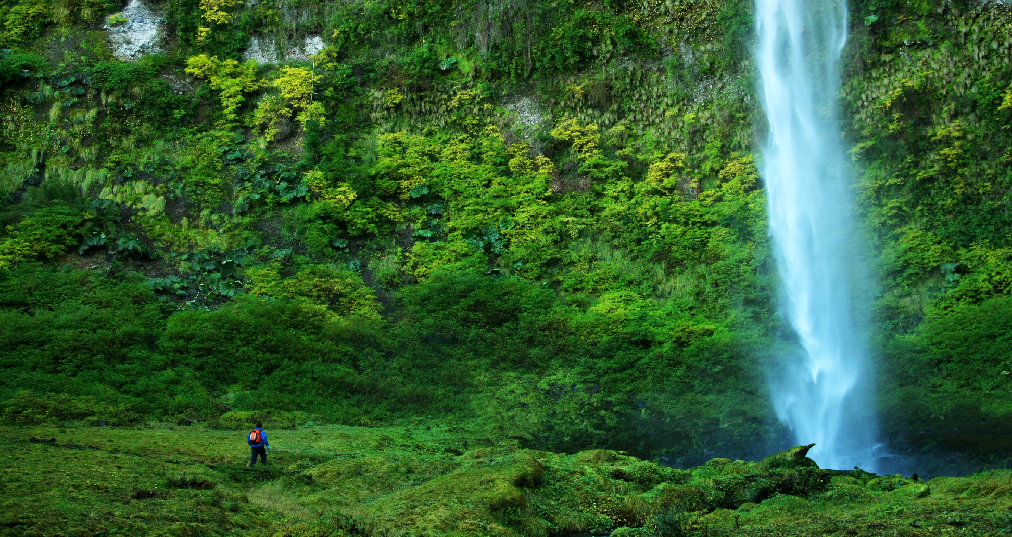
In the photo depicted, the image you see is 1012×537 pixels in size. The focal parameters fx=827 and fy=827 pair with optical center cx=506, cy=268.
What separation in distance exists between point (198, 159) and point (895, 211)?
2063cm

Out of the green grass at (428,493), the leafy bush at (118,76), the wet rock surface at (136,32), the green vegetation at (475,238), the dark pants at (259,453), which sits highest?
the wet rock surface at (136,32)

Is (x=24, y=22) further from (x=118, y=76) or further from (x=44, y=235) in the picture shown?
(x=44, y=235)

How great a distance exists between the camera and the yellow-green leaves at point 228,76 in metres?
27.3

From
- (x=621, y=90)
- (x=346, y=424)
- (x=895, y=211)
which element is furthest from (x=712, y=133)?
(x=346, y=424)

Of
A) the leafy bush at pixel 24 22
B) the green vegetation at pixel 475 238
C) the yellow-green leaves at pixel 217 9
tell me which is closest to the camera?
→ the green vegetation at pixel 475 238

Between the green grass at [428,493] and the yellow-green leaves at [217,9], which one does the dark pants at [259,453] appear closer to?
the green grass at [428,493]

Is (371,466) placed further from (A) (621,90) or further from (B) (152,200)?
(A) (621,90)

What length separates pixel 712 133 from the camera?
83.0ft

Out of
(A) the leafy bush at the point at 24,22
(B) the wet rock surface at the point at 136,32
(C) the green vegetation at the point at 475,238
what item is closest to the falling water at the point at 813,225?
(C) the green vegetation at the point at 475,238

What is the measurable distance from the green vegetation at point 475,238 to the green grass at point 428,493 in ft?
0.49

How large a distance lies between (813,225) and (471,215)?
9852 mm

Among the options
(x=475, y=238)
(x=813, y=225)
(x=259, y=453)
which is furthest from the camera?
(x=475, y=238)

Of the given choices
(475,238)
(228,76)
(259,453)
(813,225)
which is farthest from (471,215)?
(259,453)

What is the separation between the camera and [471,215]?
24.9m
